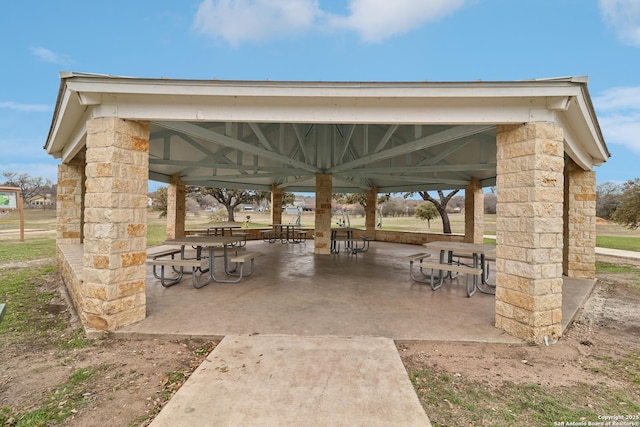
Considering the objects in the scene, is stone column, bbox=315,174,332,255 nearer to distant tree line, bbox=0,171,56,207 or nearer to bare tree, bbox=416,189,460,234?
bare tree, bbox=416,189,460,234

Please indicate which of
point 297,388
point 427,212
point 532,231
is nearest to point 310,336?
point 297,388

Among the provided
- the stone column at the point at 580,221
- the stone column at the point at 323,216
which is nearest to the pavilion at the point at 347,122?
the stone column at the point at 580,221

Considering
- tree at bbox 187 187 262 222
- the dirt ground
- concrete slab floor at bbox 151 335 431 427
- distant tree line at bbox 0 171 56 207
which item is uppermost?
distant tree line at bbox 0 171 56 207

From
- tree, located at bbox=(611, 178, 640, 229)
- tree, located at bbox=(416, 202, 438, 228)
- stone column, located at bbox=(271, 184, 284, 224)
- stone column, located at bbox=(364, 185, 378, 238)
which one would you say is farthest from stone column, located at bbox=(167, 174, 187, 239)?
tree, located at bbox=(611, 178, 640, 229)

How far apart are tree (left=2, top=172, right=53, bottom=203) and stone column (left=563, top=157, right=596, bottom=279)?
53.4 m

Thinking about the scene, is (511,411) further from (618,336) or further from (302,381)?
(618,336)

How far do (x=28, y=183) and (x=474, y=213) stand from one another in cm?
5502

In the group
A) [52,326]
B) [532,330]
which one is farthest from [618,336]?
[52,326]

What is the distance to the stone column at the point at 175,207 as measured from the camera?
456 inches

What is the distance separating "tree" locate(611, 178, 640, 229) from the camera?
1160 cm

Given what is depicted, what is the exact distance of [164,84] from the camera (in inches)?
125

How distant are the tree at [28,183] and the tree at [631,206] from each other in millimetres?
56240

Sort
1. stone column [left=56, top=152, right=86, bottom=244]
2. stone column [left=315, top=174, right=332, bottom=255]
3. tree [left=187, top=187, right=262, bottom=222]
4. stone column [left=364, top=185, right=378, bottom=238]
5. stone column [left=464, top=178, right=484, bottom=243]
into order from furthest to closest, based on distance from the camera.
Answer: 1. tree [left=187, top=187, right=262, bottom=222]
2. stone column [left=364, top=185, right=378, bottom=238]
3. stone column [left=464, top=178, right=484, bottom=243]
4. stone column [left=315, top=174, right=332, bottom=255]
5. stone column [left=56, top=152, right=86, bottom=244]

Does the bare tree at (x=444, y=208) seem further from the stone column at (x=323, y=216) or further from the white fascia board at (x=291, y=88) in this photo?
the white fascia board at (x=291, y=88)
